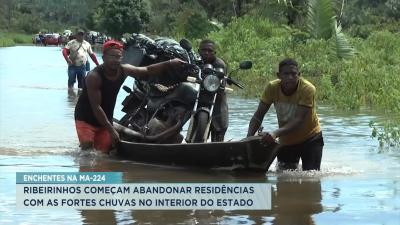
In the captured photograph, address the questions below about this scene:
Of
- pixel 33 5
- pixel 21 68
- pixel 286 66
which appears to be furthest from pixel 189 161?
pixel 33 5

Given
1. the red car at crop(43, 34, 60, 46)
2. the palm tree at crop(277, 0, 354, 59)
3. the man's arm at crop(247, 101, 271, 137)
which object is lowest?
the red car at crop(43, 34, 60, 46)

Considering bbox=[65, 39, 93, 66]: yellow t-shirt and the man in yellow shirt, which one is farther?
bbox=[65, 39, 93, 66]: yellow t-shirt

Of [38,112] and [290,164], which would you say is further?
[38,112]

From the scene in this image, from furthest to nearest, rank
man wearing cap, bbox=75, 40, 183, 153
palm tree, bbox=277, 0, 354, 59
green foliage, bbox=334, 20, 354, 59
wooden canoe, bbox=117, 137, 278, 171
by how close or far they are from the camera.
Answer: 1. palm tree, bbox=277, 0, 354, 59
2. green foliage, bbox=334, 20, 354, 59
3. man wearing cap, bbox=75, 40, 183, 153
4. wooden canoe, bbox=117, 137, 278, 171

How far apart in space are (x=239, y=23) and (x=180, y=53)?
1629cm

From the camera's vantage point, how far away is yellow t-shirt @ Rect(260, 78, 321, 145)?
8430mm

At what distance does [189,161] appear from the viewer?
30.5 ft

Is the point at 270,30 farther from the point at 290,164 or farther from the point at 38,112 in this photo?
the point at 290,164

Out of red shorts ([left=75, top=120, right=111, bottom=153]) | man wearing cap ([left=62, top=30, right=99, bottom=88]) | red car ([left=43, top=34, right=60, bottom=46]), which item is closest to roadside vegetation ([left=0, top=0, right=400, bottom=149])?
red shorts ([left=75, top=120, right=111, bottom=153])

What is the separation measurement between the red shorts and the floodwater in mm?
172

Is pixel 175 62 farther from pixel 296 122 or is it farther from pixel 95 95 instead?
pixel 296 122

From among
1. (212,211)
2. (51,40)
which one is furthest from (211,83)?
(51,40)
